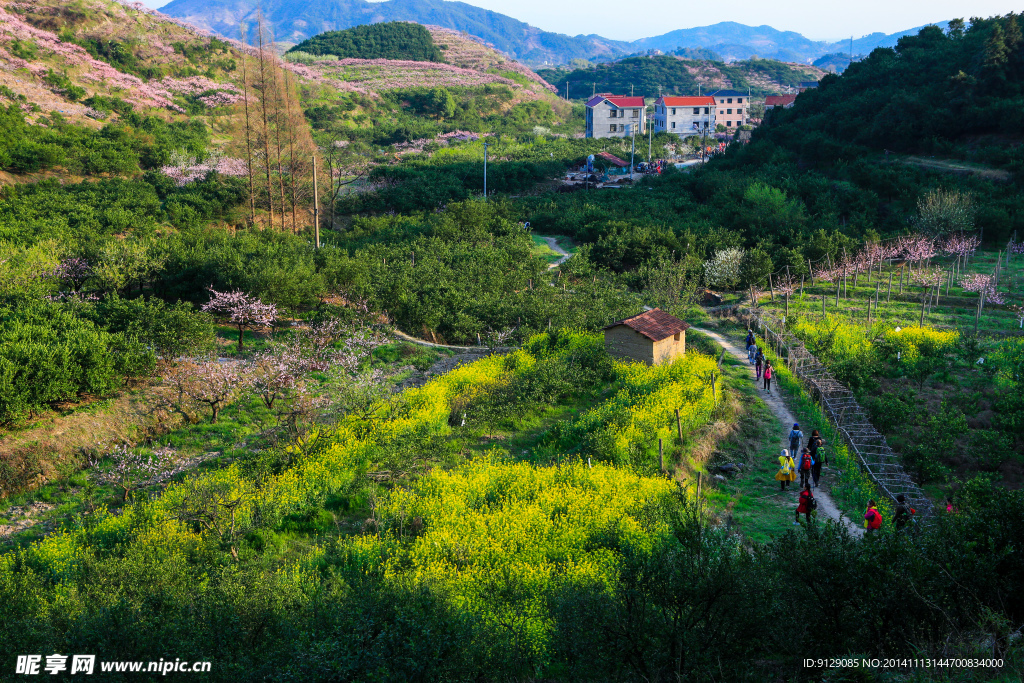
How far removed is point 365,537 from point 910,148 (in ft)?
168

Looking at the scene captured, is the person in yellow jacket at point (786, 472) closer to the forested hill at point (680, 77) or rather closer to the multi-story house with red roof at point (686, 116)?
the multi-story house with red roof at point (686, 116)

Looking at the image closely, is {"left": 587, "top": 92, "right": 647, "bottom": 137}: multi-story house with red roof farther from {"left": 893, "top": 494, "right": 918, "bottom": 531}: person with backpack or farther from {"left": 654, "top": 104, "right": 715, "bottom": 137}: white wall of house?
{"left": 893, "top": 494, "right": 918, "bottom": 531}: person with backpack

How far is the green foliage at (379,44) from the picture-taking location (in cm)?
11319

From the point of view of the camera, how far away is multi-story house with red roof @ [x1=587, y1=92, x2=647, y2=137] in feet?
279

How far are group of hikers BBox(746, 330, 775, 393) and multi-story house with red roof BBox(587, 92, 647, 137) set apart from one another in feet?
218

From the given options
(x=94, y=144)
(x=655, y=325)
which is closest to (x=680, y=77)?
(x=94, y=144)

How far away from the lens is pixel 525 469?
1445 cm

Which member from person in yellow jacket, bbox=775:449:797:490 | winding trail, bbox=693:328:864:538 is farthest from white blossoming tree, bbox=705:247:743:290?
person in yellow jacket, bbox=775:449:797:490

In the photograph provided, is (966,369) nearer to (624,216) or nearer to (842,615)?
(842,615)

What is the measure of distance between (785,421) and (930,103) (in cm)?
4254

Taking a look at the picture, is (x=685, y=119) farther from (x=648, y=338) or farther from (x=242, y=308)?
(x=242, y=308)

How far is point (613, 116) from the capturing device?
85.6 meters

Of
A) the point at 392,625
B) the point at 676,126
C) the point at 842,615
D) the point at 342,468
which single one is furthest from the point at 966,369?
the point at 676,126

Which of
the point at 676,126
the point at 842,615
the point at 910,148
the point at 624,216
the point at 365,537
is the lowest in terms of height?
the point at 365,537
